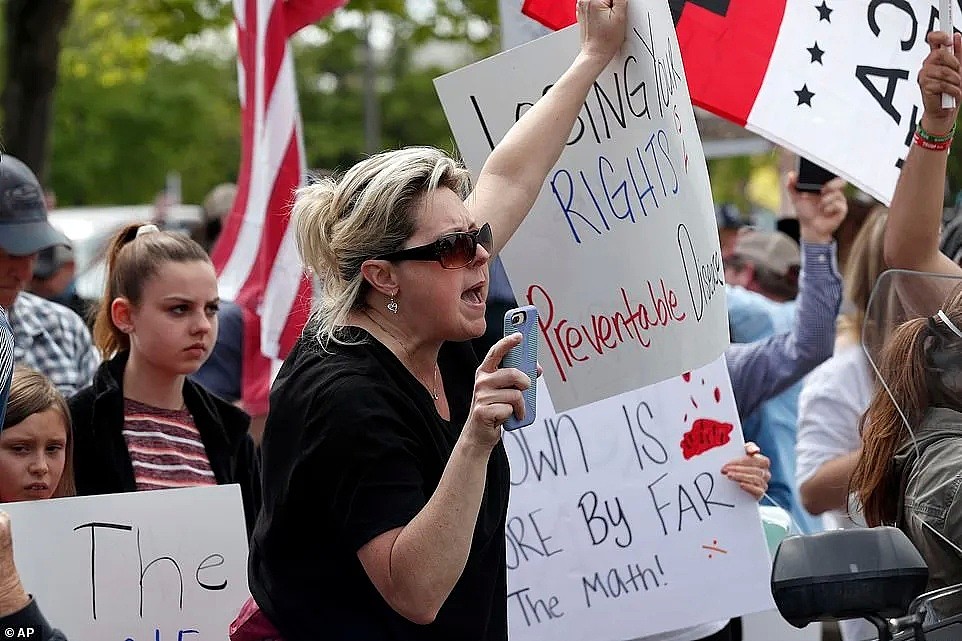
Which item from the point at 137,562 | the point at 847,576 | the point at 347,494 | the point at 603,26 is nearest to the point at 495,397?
the point at 347,494

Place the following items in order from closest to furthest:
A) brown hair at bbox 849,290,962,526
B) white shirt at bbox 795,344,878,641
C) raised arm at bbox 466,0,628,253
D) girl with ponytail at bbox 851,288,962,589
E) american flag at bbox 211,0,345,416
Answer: girl with ponytail at bbox 851,288,962,589 < brown hair at bbox 849,290,962,526 < raised arm at bbox 466,0,628,253 < white shirt at bbox 795,344,878,641 < american flag at bbox 211,0,345,416

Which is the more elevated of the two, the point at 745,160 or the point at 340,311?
the point at 340,311

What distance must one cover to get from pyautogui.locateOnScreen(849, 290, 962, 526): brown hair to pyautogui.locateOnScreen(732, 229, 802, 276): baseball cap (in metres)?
4.37

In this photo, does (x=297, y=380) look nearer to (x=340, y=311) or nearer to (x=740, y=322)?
(x=340, y=311)

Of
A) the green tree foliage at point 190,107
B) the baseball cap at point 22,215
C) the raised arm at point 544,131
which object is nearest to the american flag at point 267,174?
the baseball cap at point 22,215

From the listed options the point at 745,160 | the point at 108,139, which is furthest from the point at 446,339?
the point at 745,160

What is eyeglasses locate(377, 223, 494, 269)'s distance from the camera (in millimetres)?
2672

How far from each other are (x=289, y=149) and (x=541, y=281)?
8.57ft

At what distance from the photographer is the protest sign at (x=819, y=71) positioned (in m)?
3.88

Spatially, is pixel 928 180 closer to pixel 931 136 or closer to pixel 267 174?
pixel 931 136

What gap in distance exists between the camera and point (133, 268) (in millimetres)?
4180

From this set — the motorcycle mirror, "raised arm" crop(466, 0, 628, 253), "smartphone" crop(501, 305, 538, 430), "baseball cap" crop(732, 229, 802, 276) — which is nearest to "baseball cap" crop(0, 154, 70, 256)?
"raised arm" crop(466, 0, 628, 253)

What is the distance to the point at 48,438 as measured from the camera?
3.65 meters

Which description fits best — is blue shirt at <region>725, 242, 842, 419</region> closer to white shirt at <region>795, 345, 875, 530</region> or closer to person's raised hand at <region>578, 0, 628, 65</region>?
white shirt at <region>795, 345, 875, 530</region>
